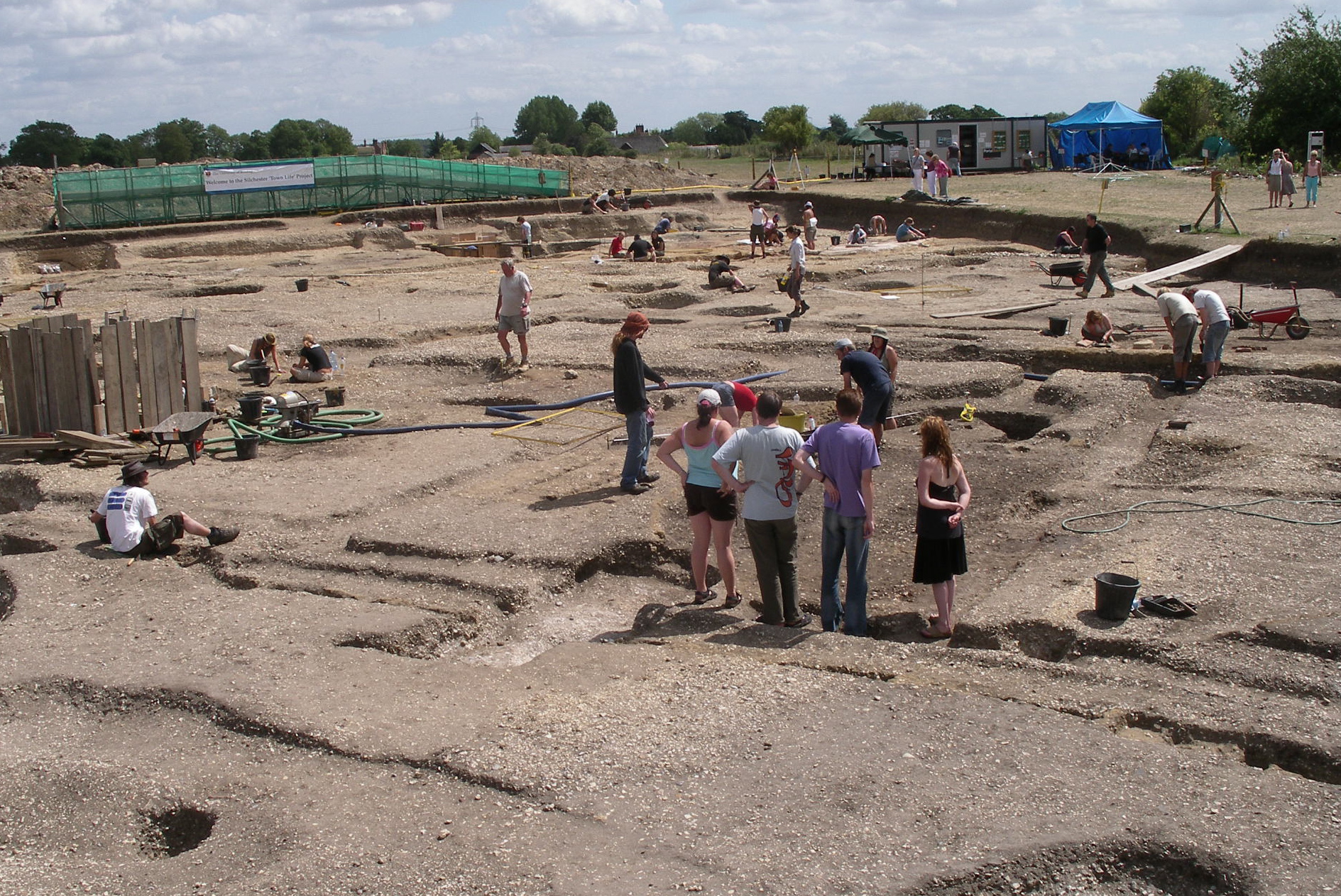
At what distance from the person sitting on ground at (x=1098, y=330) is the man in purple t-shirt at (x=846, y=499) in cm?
870

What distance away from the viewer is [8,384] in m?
11.9

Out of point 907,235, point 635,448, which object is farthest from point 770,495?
point 907,235

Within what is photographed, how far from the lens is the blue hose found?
12.0 metres

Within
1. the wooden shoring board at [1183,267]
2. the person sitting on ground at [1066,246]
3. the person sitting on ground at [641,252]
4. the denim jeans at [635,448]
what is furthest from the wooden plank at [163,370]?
the person sitting on ground at [1066,246]

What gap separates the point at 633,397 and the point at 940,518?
3.47m

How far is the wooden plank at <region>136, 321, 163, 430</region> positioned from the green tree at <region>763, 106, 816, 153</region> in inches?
2475

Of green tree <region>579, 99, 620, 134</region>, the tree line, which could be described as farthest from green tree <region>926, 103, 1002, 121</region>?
green tree <region>579, 99, 620, 134</region>

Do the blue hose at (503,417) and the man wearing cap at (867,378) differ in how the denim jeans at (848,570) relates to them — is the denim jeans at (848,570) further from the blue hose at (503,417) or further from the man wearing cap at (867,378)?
the blue hose at (503,417)

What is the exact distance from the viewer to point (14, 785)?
5289 mm

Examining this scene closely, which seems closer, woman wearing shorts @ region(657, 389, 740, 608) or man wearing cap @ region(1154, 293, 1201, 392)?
woman wearing shorts @ region(657, 389, 740, 608)

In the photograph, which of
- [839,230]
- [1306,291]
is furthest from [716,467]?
[839,230]

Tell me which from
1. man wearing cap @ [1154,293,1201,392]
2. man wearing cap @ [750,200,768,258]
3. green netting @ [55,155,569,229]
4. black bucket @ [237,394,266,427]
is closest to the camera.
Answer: black bucket @ [237,394,266,427]

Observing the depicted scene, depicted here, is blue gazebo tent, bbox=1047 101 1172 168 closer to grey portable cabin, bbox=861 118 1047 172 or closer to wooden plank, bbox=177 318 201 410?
grey portable cabin, bbox=861 118 1047 172

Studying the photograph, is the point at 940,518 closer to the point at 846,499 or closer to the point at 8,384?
the point at 846,499
